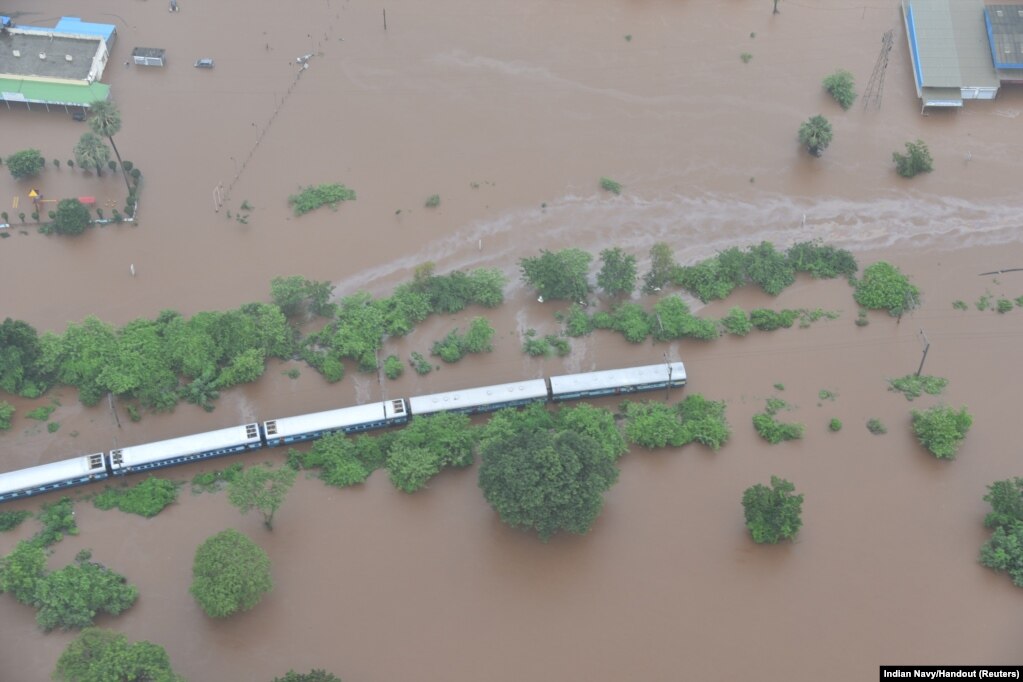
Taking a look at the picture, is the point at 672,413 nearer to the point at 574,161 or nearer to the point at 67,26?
the point at 574,161

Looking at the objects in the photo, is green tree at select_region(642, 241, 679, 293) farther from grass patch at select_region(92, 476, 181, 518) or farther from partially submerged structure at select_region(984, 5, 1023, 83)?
partially submerged structure at select_region(984, 5, 1023, 83)

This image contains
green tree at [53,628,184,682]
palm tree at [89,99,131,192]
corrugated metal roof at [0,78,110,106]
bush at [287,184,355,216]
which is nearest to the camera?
green tree at [53,628,184,682]

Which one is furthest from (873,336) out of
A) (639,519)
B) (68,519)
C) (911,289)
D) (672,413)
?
(68,519)

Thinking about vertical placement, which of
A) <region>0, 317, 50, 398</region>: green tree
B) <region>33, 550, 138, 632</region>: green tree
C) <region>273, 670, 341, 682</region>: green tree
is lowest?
<region>273, 670, 341, 682</region>: green tree

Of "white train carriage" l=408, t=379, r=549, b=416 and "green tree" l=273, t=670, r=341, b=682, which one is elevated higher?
"white train carriage" l=408, t=379, r=549, b=416

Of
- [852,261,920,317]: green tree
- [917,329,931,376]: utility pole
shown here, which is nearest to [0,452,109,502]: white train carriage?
[852,261,920,317]: green tree

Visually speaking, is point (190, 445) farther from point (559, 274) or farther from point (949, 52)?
point (949, 52)

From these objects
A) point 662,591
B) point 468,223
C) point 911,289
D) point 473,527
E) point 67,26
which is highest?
point 67,26

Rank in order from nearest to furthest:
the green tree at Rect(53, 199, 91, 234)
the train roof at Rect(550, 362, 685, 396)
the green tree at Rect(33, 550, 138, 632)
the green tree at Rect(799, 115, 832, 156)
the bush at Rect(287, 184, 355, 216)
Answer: the green tree at Rect(33, 550, 138, 632) < the train roof at Rect(550, 362, 685, 396) < the green tree at Rect(53, 199, 91, 234) < the bush at Rect(287, 184, 355, 216) < the green tree at Rect(799, 115, 832, 156)
